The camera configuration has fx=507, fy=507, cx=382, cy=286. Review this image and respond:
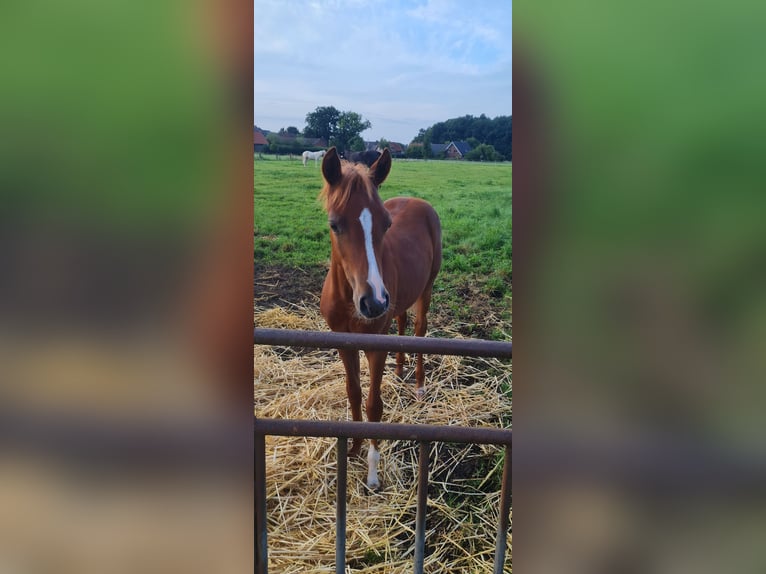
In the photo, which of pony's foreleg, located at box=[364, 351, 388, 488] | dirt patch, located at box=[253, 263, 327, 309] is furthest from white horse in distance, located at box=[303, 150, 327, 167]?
pony's foreleg, located at box=[364, 351, 388, 488]

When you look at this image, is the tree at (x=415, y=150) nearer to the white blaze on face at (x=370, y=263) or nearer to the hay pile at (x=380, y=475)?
the white blaze on face at (x=370, y=263)

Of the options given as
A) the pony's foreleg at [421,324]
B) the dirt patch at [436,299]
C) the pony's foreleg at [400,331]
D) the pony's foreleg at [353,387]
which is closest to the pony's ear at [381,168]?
the dirt patch at [436,299]

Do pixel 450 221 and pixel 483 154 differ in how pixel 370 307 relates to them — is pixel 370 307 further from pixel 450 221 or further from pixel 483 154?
pixel 483 154

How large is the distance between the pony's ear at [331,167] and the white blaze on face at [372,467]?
Answer: 0.81m

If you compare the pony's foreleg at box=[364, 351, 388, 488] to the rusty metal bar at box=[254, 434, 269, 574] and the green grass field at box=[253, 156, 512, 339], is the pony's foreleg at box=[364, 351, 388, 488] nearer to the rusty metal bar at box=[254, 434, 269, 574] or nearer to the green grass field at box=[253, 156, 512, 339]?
the green grass field at box=[253, 156, 512, 339]

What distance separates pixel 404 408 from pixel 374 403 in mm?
193

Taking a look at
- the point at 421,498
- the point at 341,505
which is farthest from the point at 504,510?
the point at 341,505

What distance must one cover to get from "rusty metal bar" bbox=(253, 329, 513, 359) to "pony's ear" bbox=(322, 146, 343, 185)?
376mm

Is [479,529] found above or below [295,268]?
below
